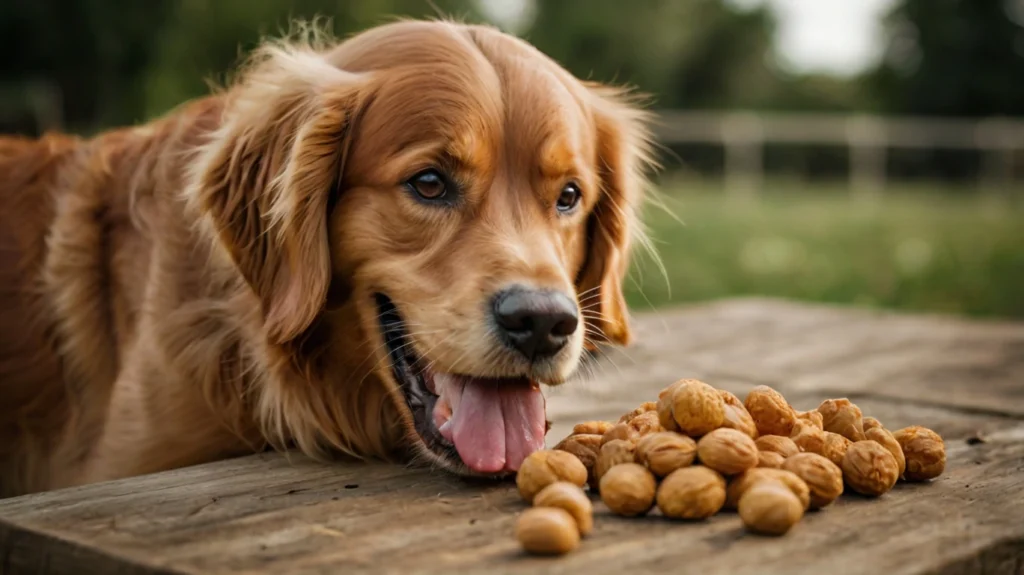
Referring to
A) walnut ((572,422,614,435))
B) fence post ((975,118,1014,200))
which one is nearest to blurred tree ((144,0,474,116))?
fence post ((975,118,1014,200))

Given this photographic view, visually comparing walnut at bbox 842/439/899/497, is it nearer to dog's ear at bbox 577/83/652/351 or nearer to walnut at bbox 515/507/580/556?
walnut at bbox 515/507/580/556

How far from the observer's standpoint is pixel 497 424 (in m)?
2.68

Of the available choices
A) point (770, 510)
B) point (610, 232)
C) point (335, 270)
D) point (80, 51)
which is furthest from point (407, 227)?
point (80, 51)

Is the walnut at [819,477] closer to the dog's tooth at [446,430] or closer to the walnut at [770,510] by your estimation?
the walnut at [770,510]

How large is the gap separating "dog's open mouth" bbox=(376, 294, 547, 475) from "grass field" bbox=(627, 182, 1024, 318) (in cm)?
110

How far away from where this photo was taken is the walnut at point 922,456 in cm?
261

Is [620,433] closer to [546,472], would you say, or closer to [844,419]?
[546,472]

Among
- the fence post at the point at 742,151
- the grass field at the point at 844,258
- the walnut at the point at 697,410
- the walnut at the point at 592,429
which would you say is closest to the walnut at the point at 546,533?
the walnut at the point at 697,410

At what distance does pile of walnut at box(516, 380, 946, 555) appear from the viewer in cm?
212

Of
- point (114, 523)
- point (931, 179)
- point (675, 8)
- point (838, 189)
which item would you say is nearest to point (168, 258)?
point (114, 523)

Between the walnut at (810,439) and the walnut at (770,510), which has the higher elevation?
the walnut at (810,439)

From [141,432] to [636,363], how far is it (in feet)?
6.84

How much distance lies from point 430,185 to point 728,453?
1073 mm

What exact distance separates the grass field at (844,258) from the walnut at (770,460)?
4.34ft
